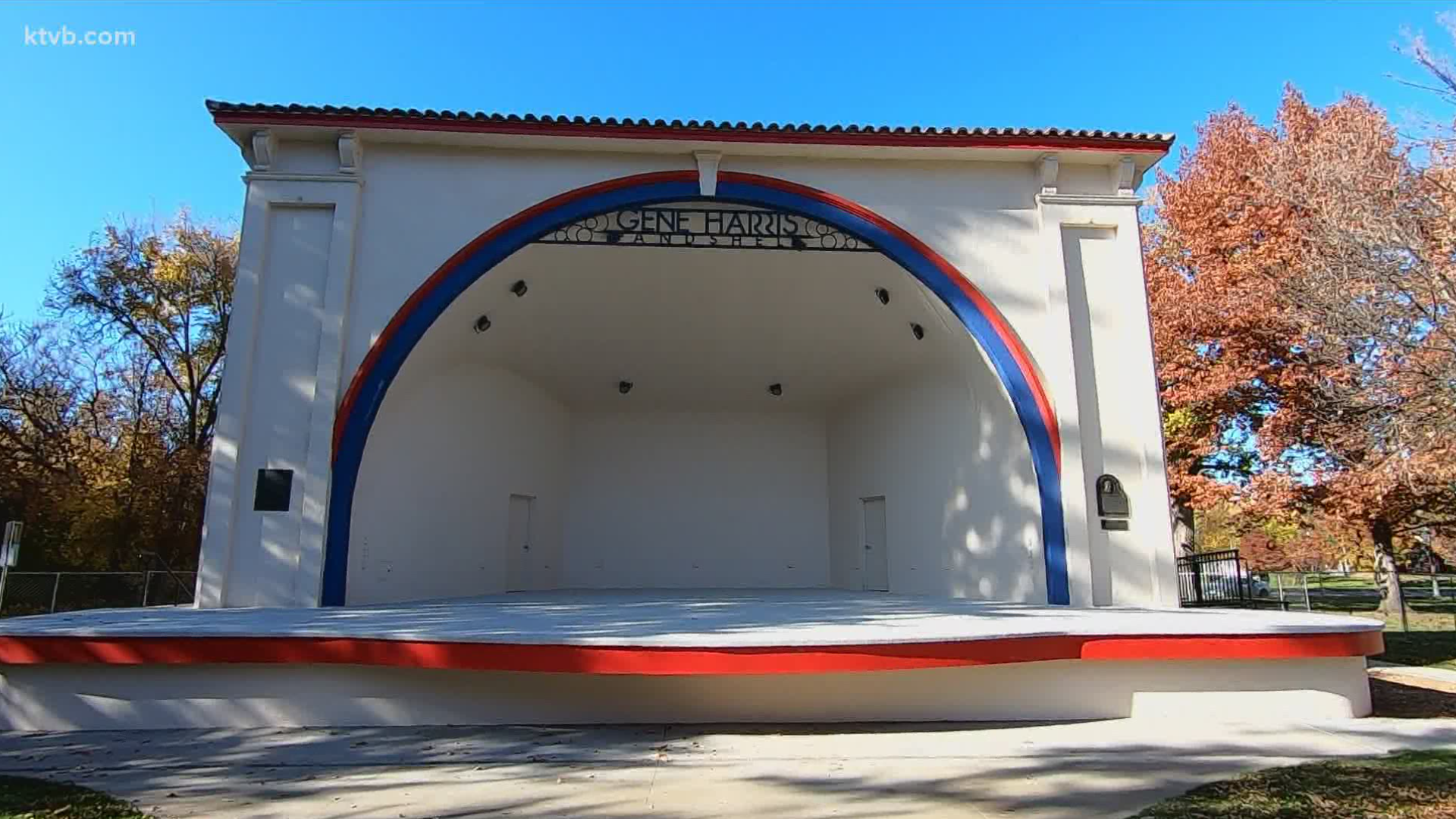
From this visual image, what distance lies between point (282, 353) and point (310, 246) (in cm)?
126

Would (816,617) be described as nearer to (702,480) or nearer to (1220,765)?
(1220,765)

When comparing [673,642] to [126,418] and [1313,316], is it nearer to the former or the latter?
[1313,316]

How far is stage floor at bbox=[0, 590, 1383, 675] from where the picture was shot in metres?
5.71

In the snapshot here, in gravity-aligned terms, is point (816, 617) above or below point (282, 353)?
below

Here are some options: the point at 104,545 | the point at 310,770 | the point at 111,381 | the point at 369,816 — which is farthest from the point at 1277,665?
the point at 111,381

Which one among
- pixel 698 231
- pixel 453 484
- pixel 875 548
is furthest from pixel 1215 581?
pixel 453 484

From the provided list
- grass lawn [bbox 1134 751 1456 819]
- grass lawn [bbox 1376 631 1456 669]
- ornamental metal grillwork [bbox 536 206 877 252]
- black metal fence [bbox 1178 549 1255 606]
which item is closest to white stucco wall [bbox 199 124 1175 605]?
ornamental metal grillwork [bbox 536 206 877 252]

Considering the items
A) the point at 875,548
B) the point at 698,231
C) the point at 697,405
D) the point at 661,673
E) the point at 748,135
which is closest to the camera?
the point at 661,673

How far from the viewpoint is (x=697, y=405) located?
57.0 feet

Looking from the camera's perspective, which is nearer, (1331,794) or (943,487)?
(1331,794)

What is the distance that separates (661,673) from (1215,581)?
11.9m

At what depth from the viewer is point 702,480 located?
17516mm

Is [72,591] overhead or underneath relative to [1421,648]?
overhead

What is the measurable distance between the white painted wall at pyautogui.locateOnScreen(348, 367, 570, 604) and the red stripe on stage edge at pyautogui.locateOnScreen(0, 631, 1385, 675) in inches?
117
